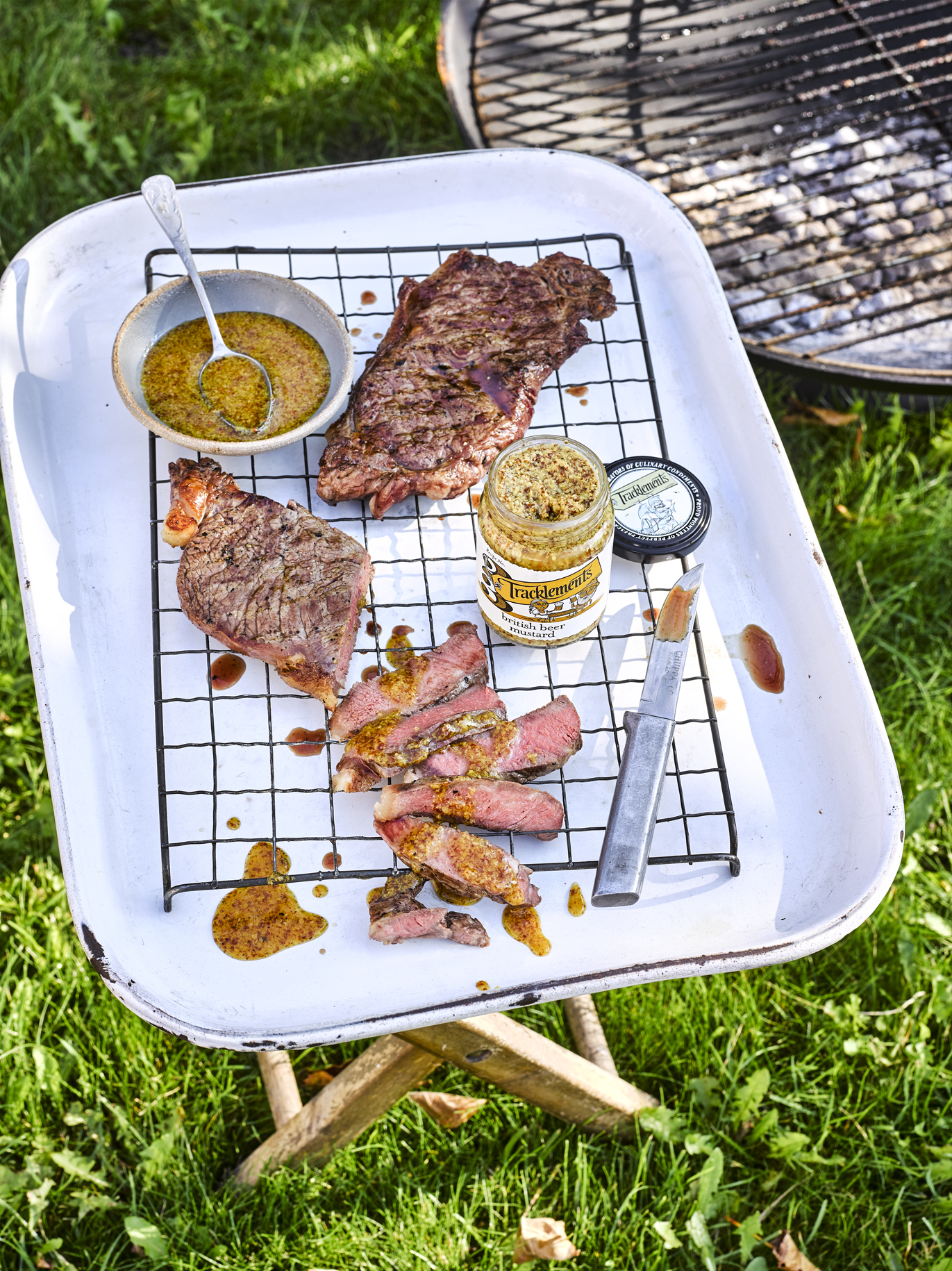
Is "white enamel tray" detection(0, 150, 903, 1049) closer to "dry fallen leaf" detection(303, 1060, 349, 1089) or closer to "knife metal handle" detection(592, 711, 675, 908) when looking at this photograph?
"knife metal handle" detection(592, 711, 675, 908)

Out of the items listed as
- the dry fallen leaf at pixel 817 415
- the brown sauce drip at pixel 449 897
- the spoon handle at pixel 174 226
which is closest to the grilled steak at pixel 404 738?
the brown sauce drip at pixel 449 897

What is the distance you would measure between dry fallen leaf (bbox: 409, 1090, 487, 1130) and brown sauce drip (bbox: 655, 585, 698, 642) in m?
1.40

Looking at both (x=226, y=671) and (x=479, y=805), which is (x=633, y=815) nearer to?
(x=479, y=805)

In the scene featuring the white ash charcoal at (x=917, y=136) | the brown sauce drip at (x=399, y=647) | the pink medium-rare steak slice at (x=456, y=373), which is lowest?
the white ash charcoal at (x=917, y=136)

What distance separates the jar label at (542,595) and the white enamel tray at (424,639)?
0.13 meters

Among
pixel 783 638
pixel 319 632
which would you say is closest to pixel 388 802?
pixel 319 632

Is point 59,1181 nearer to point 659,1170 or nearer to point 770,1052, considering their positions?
point 659,1170

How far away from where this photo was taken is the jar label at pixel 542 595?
2.08 metres

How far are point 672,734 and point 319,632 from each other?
754 millimetres

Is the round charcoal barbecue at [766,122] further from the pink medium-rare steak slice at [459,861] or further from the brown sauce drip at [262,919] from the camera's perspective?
the brown sauce drip at [262,919]

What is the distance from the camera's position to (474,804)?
2.04 m

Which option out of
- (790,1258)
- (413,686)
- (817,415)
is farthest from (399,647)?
(817,415)

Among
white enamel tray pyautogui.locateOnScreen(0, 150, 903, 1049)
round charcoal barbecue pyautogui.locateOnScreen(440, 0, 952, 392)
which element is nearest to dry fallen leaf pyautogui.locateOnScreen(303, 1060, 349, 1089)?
white enamel tray pyautogui.locateOnScreen(0, 150, 903, 1049)

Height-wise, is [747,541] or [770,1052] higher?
[747,541]
